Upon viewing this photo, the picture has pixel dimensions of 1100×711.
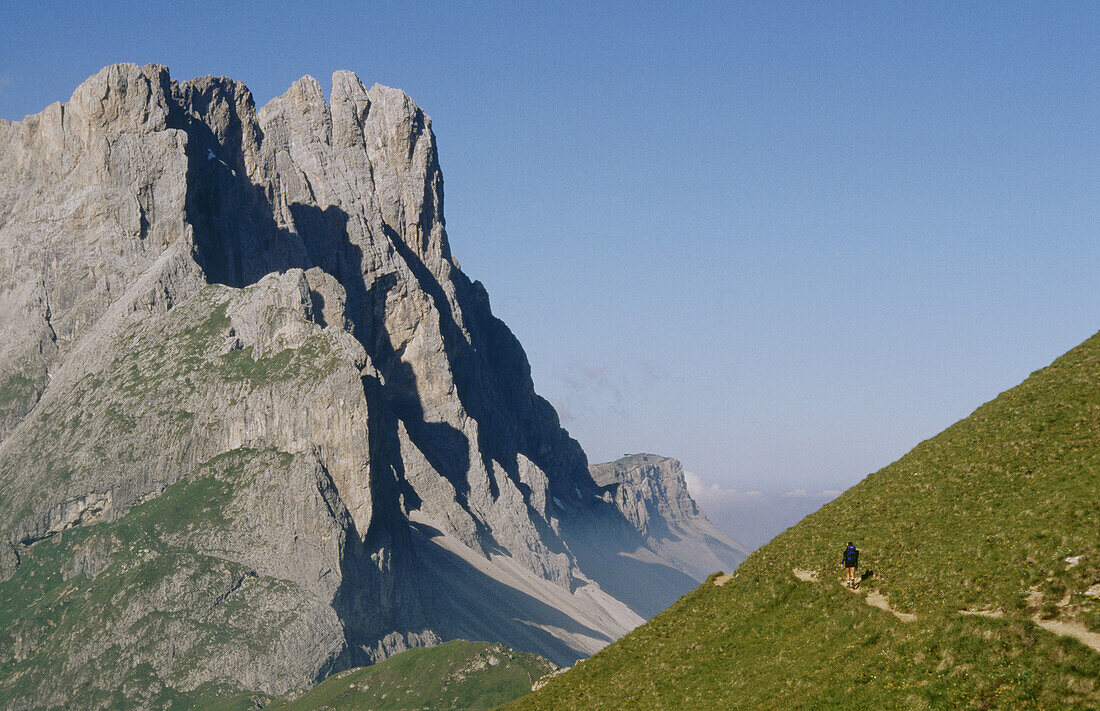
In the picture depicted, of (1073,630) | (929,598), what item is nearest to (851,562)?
(929,598)

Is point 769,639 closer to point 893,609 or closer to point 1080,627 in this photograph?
point 893,609

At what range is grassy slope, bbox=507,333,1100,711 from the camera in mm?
51781

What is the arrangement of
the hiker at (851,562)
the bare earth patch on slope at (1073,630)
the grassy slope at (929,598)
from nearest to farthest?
the bare earth patch on slope at (1073,630)
the grassy slope at (929,598)
the hiker at (851,562)

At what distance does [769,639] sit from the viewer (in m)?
69.4

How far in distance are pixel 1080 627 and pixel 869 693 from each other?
1065cm

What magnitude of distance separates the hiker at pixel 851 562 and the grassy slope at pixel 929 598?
1024mm

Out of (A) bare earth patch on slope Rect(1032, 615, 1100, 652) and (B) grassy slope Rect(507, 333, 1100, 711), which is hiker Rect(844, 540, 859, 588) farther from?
(A) bare earth patch on slope Rect(1032, 615, 1100, 652)

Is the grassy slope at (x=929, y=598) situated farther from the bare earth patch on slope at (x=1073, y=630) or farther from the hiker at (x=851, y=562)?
the hiker at (x=851, y=562)

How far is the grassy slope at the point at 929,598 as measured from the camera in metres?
51.8

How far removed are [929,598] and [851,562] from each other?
6.97 m

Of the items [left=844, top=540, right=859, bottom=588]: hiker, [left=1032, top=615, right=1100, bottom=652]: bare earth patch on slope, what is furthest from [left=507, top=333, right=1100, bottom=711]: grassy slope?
[left=844, top=540, right=859, bottom=588]: hiker

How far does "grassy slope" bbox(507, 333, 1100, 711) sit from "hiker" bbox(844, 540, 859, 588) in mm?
1024

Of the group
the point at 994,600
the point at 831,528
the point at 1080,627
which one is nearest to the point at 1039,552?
the point at 994,600

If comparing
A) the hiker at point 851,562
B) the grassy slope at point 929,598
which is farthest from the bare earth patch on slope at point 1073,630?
the hiker at point 851,562
